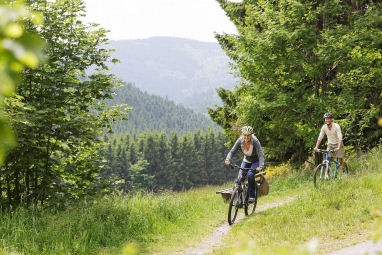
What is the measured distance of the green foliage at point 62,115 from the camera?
10.6 m

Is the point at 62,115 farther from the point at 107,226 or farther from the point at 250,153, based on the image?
the point at 250,153

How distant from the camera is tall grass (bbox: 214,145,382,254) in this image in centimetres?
819

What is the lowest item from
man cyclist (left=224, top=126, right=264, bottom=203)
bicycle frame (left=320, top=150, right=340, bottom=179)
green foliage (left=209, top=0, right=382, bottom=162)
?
bicycle frame (left=320, top=150, right=340, bottom=179)

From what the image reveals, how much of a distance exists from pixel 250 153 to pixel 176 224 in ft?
8.87

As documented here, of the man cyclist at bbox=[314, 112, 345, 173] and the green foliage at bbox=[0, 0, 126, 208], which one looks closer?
the green foliage at bbox=[0, 0, 126, 208]

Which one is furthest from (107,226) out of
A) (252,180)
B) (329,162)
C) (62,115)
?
(329,162)

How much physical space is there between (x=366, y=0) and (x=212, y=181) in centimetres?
8986

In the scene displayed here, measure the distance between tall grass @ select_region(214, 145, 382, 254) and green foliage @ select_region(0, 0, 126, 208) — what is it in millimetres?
4666

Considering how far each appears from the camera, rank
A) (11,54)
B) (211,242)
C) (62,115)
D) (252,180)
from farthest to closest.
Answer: (252,180), (62,115), (211,242), (11,54)

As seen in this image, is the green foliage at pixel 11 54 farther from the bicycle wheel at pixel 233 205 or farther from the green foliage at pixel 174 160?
the green foliage at pixel 174 160

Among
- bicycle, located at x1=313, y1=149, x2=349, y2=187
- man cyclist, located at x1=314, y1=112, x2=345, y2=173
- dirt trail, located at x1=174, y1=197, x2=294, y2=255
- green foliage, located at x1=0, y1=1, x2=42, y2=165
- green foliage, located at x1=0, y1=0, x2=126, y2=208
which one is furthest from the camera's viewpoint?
bicycle, located at x1=313, y1=149, x2=349, y2=187

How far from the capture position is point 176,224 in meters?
10.8

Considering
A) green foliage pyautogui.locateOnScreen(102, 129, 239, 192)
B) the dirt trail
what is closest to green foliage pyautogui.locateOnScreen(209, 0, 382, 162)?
the dirt trail

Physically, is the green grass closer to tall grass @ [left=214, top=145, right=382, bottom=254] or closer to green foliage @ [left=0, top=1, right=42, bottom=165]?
tall grass @ [left=214, top=145, right=382, bottom=254]
